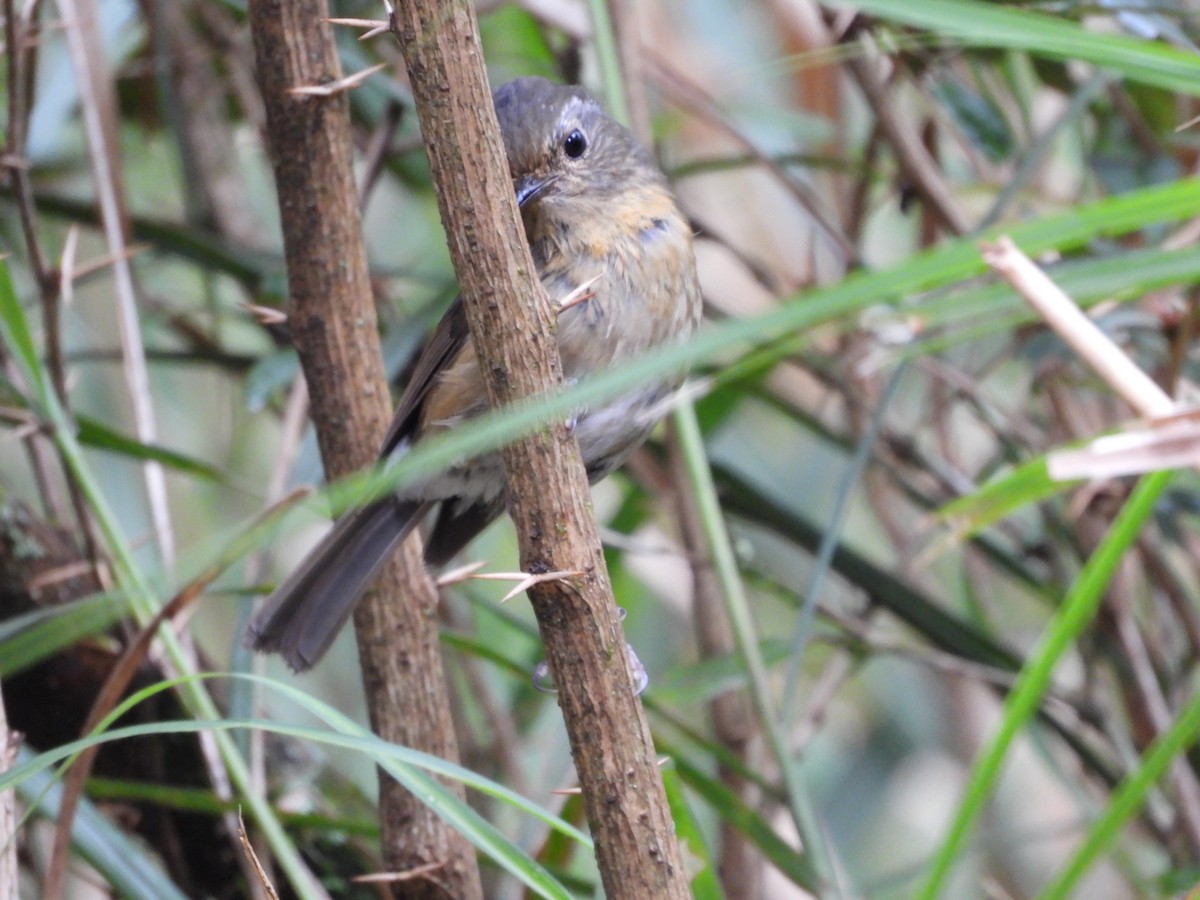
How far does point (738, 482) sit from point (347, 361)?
118cm

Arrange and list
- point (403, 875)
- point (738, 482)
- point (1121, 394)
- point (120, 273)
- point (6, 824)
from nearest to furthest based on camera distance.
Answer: point (1121, 394) < point (6, 824) < point (403, 875) < point (120, 273) < point (738, 482)

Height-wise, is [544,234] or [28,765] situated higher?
[544,234]

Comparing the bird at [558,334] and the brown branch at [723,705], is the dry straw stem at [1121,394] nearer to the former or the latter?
the bird at [558,334]

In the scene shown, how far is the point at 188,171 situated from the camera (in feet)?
10.7

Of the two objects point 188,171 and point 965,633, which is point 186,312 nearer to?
point 188,171

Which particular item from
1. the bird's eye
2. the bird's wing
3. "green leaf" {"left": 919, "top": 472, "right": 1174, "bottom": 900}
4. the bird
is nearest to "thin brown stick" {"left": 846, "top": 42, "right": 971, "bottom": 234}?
the bird

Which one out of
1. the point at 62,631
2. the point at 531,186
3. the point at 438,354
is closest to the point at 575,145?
the point at 531,186

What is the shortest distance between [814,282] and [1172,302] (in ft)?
2.50

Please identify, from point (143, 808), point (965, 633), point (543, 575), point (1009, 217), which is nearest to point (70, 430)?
point (143, 808)

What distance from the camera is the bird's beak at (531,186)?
217 centimetres

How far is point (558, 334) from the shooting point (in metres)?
2.11

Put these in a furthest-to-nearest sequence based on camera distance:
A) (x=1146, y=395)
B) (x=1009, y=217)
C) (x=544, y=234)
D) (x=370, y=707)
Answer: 1. (x=1009, y=217)
2. (x=544, y=234)
3. (x=370, y=707)
4. (x=1146, y=395)

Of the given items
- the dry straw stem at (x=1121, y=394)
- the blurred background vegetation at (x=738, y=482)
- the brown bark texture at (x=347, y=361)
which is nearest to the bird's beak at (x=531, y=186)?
the blurred background vegetation at (x=738, y=482)

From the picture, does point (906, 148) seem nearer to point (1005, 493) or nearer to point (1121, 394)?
point (1005, 493)
